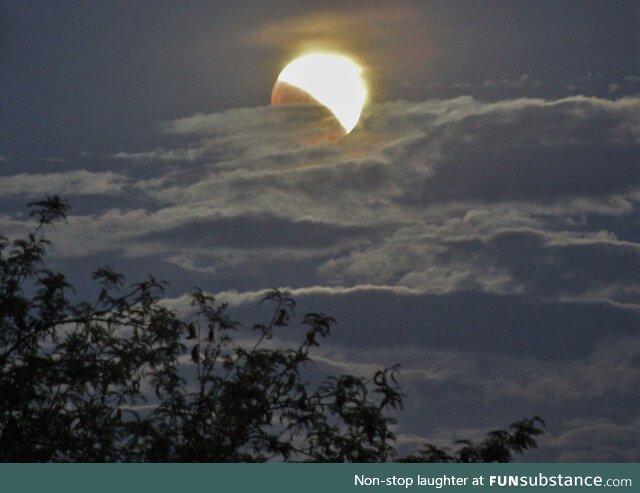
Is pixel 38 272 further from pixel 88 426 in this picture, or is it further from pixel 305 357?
pixel 305 357

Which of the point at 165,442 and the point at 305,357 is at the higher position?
the point at 305,357

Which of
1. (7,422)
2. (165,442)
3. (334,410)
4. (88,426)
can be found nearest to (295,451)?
(334,410)

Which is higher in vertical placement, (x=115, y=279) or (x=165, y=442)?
(x=115, y=279)

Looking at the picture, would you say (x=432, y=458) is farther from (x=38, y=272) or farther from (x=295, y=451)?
(x=38, y=272)

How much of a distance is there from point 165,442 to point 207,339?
8.07ft

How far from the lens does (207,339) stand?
72.3ft

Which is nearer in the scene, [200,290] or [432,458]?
[432,458]
